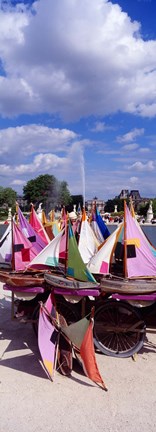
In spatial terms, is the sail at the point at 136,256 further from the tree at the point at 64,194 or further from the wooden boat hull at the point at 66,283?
the tree at the point at 64,194

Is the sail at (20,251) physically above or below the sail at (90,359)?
above

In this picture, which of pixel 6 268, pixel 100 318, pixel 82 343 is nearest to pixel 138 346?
pixel 100 318

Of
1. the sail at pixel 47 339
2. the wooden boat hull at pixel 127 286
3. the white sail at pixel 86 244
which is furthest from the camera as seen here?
the white sail at pixel 86 244

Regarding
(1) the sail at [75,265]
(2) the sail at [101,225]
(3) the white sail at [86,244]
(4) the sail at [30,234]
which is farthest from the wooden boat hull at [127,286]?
(2) the sail at [101,225]

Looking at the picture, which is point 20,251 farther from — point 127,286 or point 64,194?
point 64,194

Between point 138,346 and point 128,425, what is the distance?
209 cm

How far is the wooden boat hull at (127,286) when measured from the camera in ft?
20.5

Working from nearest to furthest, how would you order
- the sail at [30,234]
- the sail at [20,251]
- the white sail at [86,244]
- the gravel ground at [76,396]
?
the gravel ground at [76,396] → the sail at [20,251] → the white sail at [86,244] → the sail at [30,234]

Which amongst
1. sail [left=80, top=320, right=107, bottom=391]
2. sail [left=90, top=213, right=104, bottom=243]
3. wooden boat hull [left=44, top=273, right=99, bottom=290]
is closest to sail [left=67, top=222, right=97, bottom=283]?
wooden boat hull [left=44, top=273, right=99, bottom=290]

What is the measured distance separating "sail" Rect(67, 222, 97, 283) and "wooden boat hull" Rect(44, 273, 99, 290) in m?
0.11

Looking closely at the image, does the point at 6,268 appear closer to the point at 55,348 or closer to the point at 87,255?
the point at 87,255

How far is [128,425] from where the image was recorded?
15.2 feet

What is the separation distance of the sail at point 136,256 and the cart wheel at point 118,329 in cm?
67

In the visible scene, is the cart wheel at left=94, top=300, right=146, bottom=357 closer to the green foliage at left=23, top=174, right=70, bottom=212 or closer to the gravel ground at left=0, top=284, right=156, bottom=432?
the gravel ground at left=0, top=284, right=156, bottom=432
